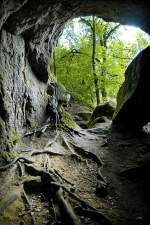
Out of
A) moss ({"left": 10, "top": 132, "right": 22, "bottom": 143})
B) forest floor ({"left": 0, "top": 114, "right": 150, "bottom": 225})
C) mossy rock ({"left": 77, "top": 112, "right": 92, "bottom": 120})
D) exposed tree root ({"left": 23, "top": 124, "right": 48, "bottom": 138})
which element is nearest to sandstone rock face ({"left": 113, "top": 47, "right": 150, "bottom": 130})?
forest floor ({"left": 0, "top": 114, "right": 150, "bottom": 225})

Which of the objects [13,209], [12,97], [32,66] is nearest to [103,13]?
[32,66]

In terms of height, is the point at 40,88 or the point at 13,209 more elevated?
the point at 40,88

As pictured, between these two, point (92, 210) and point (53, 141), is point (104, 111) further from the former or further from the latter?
point (92, 210)

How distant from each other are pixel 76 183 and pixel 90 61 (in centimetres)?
1628

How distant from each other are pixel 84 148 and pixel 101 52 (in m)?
12.5

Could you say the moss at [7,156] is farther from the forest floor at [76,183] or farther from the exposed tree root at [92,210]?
the exposed tree root at [92,210]

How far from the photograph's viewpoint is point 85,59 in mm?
23031

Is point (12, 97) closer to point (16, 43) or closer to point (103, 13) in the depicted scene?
point (16, 43)

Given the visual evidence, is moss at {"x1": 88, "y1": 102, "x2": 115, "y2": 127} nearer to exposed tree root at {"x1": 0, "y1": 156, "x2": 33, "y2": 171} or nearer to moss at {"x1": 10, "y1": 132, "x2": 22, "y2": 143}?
moss at {"x1": 10, "y1": 132, "x2": 22, "y2": 143}

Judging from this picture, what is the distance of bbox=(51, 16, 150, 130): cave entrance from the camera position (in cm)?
2223

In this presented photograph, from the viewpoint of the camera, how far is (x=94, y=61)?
22.3 meters

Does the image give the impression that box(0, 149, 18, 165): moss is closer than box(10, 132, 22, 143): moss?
Yes

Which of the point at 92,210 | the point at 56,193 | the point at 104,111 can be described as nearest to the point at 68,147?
the point at 56,193

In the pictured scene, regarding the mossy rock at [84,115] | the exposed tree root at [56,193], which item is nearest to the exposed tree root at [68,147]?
the exposed tree root at [56,193]
